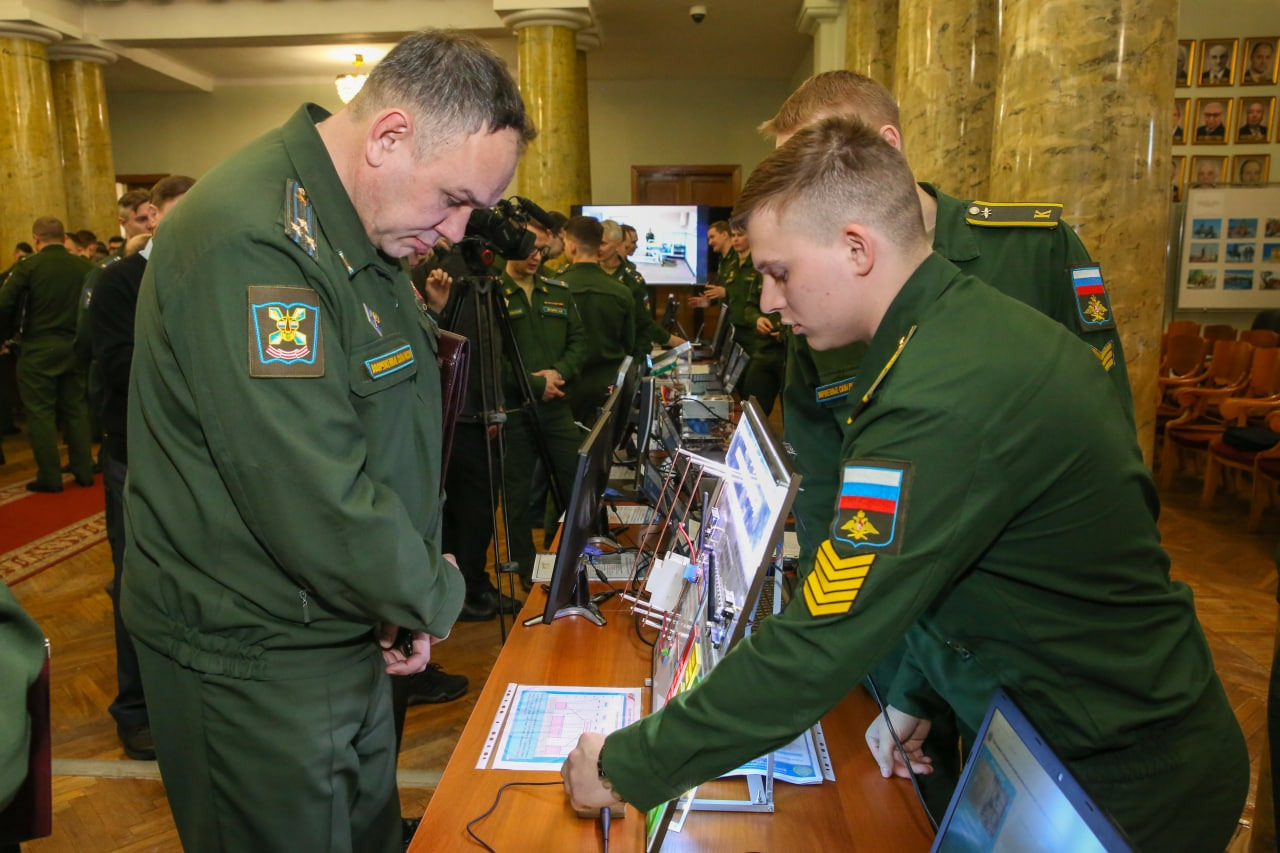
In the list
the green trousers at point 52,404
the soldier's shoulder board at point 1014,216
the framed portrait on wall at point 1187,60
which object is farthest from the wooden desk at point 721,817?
the framed portrait on wall at point 1187,60

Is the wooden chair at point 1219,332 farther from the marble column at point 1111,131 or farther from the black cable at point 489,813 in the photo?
the black cable at point 489,813

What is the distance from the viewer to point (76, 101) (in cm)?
877

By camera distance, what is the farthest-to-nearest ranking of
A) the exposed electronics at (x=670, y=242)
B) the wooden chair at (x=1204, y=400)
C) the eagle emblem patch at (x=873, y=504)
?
the exposed electronics at (x=670, y=242) → the wooden chair at (x=1204, y=400) → the eagle emblem patch at (x=873, y=504)

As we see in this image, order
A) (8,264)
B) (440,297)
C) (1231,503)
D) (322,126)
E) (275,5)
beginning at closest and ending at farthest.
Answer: (322,126), (440,297), (1231,503), (8,264), (275,5)

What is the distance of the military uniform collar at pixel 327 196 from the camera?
1194 millimetres

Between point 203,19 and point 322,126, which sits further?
point 203,19

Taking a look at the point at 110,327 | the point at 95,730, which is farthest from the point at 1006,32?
the point at 95,730

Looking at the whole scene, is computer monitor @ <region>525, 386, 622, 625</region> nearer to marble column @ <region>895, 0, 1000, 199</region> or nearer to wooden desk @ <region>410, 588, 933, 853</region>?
wooden desk @ <region>410, 588, 933, 853</region>

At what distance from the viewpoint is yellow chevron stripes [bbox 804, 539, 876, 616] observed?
0.87 m

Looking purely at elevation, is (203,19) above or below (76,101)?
above

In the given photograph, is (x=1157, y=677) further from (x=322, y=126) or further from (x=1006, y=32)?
(x=1006, y=32)

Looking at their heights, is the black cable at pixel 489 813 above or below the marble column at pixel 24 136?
A: below

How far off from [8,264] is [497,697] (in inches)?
330

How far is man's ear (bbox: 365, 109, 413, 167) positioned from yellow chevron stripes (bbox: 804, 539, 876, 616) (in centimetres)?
75
